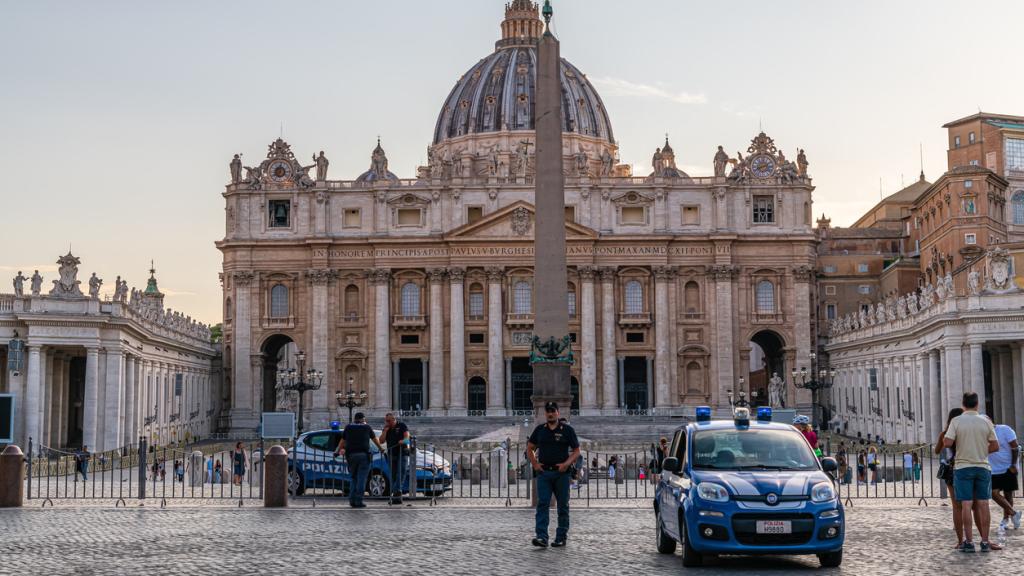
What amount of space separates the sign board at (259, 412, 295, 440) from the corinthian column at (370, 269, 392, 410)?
4891 centimetres

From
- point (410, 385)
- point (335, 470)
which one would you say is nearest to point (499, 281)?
point (410, 385)

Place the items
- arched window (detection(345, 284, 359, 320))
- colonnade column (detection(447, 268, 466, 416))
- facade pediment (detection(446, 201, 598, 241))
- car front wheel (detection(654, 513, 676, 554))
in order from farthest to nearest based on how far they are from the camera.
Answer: arched window (detection(345, 284, 359, 320)) < facade pediment (detection(446, 201, 598, 241)) < colonnade column (detection(447, 268, 466, 416)) < car front wheel (detection(654, 513, 676, 554))

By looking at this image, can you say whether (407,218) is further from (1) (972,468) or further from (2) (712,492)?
(2) (712,492)

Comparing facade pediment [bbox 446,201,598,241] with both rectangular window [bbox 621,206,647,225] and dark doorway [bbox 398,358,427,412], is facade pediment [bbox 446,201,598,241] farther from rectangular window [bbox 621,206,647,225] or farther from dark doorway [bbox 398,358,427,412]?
dark doorway [bbox 398,358,427,412]

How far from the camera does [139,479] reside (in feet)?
94.2

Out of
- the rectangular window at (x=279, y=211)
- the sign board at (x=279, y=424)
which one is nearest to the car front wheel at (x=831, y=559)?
the sign board at (x=279, y=424)

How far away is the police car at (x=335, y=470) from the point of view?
30.2 m

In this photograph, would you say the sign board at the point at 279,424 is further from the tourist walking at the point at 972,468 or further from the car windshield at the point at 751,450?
the tourist walking at the point at 972,468

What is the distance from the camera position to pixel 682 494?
1725cm

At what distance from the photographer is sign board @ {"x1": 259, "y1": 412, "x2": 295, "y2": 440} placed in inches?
1425

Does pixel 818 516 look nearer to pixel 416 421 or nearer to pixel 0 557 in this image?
Result: pixel 0 557

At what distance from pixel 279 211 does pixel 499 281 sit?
15003 millimetres

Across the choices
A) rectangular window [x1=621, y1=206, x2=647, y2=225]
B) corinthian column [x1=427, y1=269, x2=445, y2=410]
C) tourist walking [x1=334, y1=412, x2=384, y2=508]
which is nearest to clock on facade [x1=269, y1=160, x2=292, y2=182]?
corinthian column [x1=427, y1=269, x2=445, y2=410]

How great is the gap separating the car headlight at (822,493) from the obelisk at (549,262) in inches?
486
